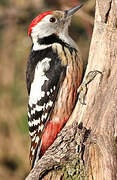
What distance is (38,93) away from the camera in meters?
3.74

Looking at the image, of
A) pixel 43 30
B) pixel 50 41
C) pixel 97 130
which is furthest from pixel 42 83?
pixel 97 130

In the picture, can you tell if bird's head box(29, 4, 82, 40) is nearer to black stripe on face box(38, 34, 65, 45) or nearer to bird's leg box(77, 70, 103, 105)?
black stripe on face box(38, 34, 65, 45)

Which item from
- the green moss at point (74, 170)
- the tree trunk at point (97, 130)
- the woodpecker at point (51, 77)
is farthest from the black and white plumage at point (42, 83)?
the green moss at point (74, 170)

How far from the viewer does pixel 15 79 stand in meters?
6.46

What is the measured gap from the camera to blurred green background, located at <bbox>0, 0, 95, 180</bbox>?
5.83 meters

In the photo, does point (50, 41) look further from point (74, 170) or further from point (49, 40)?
point (74, 170)

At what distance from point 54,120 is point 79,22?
2092 millimetres

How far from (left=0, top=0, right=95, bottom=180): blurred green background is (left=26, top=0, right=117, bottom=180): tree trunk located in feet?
7.52

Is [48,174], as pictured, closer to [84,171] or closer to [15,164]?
[84,171]

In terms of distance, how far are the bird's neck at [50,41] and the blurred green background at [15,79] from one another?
160 centimetres

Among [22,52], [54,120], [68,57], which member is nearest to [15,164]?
[22,52]

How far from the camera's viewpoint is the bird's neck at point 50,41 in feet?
12.5

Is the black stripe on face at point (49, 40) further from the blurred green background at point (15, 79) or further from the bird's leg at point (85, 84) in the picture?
the blurred green background at point (15, 79)

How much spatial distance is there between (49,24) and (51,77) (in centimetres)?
65
